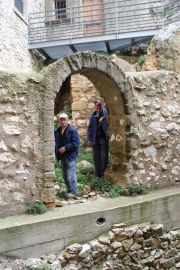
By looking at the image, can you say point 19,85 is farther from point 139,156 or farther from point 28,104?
point 139,156

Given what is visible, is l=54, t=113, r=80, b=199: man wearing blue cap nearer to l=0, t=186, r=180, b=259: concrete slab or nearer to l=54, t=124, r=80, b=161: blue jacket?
l=54, t=124, r=80, b=161: blue jacket

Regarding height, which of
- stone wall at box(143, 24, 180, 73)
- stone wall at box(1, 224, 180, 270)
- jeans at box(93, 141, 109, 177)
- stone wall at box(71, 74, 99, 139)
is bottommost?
stone wall at box(1, 224, 180, 270)

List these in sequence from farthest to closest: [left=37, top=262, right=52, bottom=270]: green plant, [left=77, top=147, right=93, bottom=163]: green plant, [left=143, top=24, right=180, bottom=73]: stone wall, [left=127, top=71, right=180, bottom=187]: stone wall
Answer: [left=77, top=147, right=93, bottom=163]: green plant, [left=143, top=24, right=180, bottom=73]: stone wall, [left=127, top=71, right=180, bottom=187]: stone wall, [left=37, top=262, right=52, bottom=270]: green plant

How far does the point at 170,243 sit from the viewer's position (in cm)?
573

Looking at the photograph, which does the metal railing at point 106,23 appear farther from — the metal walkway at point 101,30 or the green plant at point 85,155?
the green plant at point 85,155

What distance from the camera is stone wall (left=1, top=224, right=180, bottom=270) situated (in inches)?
179

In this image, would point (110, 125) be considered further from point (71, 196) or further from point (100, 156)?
point (71, 196)

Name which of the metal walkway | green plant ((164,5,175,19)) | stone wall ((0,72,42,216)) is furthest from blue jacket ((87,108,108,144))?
green plant ((164,5,175,19))

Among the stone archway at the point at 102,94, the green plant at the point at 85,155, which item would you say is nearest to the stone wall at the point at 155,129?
the stone archway at the point at 102,94

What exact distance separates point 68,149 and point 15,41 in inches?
377

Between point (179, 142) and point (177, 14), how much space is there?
890cm

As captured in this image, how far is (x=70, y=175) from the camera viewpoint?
562 cm

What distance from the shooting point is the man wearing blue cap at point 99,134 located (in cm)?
627

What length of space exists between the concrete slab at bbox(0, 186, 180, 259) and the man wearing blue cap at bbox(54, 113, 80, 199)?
46 centimetres
